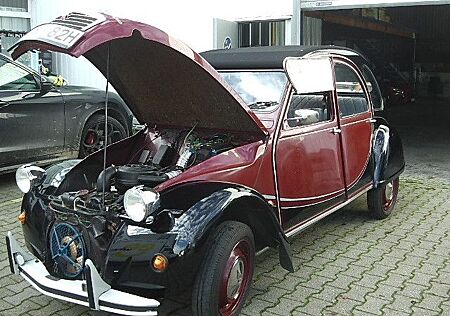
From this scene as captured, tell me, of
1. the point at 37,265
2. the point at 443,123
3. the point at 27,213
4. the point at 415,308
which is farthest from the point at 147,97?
the point at 443,123

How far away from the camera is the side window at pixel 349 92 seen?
5.06m

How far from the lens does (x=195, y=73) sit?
374 centimetres

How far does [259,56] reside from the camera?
4.75 metres

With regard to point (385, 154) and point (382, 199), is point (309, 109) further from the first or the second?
point (382, 199)

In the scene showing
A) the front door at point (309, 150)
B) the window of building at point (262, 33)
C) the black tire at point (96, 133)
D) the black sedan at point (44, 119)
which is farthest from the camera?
the window of building at point (262, 33)

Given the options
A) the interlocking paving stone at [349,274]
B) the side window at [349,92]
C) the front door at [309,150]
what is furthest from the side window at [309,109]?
the interlocking paving stone at [349,274]

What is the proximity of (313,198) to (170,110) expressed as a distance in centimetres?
138

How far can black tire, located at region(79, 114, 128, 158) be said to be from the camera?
7758mm

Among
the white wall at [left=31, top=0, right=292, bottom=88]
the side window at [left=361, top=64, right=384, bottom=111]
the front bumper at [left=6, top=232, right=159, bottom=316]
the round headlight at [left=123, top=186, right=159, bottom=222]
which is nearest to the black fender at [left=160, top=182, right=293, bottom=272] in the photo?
the round headlight at [left=123, top=186, right=159, bottom=222]

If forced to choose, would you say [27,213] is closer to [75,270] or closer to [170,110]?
[75,270]

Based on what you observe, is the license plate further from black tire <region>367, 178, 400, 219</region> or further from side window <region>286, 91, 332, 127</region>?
black tire <region>367, 178, 400, 219</region>

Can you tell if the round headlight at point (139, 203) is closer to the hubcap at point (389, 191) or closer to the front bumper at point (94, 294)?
the front bumper at point (94, 294)

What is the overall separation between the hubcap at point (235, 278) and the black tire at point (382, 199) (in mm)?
2570

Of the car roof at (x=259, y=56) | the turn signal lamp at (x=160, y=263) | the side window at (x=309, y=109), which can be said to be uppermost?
the car roof at (x=259, y=56)
